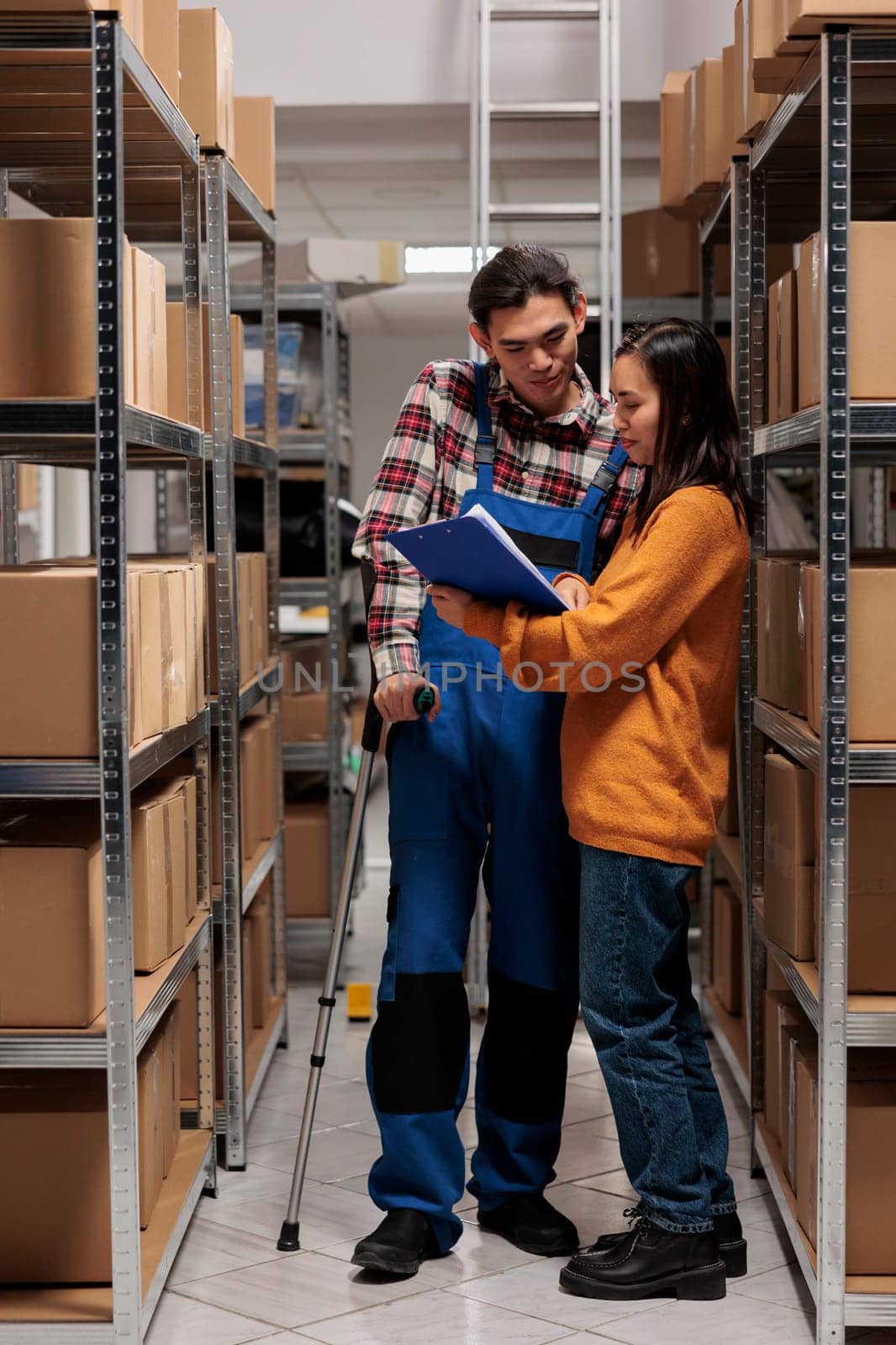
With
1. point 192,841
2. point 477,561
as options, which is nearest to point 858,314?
point 477,561

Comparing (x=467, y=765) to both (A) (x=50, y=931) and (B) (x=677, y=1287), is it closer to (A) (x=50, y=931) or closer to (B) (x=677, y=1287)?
(A) (x=50, y=931)

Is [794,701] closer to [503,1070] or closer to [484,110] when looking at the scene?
[503,1070]

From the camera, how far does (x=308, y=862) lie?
5148 millimetres

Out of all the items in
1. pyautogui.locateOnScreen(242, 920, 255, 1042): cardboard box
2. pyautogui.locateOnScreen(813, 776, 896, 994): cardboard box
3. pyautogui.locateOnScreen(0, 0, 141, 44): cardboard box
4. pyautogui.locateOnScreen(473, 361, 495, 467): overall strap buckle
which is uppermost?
pyautogui.locateOnScreen(0, 0, 141, 44): cardboard box

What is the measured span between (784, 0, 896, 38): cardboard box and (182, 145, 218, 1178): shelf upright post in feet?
4.66

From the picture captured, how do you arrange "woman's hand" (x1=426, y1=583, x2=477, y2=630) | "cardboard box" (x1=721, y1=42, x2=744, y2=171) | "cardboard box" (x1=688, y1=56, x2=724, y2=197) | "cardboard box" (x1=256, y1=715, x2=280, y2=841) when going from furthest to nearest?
"cardboard box" (x1=256, y1=715, x2=280, y2=841) < "cardboard box" (x1=688, y1=56, x2=724, y2=197) < "cardboard box" (x1=721, y1=42, x2=744, y2=171) < "woman's hand" (x1=426, y1=583, x2=477, y2=630)

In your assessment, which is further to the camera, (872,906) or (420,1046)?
(420,1046)

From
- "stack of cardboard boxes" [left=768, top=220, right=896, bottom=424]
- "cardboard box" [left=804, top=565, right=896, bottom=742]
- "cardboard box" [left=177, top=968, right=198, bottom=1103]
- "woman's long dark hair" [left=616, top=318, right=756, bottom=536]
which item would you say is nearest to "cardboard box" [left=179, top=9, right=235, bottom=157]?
"woman's long dark hair" [left=616, top=318, right=756, bottom=536]

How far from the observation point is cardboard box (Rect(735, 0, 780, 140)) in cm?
292

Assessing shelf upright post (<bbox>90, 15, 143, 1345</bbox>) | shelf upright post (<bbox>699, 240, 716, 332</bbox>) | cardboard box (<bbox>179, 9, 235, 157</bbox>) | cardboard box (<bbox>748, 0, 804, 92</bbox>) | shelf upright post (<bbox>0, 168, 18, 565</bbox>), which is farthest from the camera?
shelf upright post (<bbox>699, 240, 716, 332</bbox>)

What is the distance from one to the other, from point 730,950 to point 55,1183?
210cm

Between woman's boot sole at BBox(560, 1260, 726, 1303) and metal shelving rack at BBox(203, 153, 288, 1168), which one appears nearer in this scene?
woman's boot sole at BBox(560, 1260, 726, 1303)

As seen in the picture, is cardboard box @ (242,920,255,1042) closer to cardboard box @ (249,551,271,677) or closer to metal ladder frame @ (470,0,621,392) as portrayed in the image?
cardboard box @ (249,551,271,677)

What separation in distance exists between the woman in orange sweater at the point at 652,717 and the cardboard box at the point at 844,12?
51 cm
